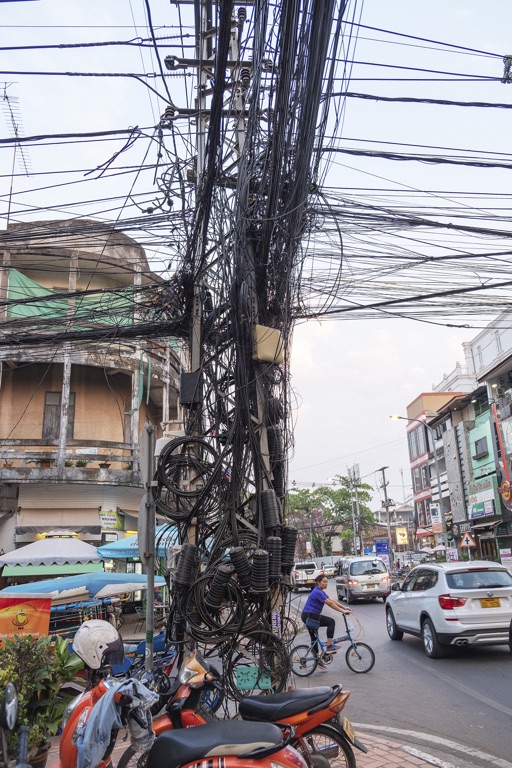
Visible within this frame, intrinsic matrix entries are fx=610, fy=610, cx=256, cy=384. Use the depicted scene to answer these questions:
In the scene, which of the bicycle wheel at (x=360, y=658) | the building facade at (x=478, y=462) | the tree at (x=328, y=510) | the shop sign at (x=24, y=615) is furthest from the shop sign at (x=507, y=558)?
the tree at (x=328, y=510)

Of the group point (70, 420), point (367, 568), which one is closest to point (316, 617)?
→ point (70, 420)

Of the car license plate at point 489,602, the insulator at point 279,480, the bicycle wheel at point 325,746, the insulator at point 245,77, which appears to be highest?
the insulator at point 245,77

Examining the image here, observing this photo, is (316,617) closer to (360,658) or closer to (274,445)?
(360,658)

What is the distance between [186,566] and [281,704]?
6.50 ft

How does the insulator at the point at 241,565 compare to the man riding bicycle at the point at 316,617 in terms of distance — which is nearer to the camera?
the insulator at the point at 241,565

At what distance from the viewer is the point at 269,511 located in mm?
5977

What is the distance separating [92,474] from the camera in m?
18.3

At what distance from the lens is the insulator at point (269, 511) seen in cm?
595

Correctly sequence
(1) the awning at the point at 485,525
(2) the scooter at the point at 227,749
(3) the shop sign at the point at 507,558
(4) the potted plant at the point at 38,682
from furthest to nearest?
(1) the awning at the point at 485,525 → (3) the shop sign at the point at 507,558 → (4) the potted plant at the point at 38,682 → (2) the scooter at the point at 227,749

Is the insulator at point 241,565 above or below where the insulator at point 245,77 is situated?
below

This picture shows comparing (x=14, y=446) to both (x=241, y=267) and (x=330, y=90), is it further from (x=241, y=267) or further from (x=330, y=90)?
(x=330, y=90)

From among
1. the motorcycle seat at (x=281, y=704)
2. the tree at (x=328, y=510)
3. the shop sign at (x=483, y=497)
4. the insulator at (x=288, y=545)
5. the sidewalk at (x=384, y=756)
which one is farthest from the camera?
the tree at (x=328, y=510)

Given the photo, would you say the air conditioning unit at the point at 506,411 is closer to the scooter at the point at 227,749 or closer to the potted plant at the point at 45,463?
the potted plant at the point at 45,463

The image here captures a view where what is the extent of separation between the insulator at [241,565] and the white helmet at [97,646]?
142cm
